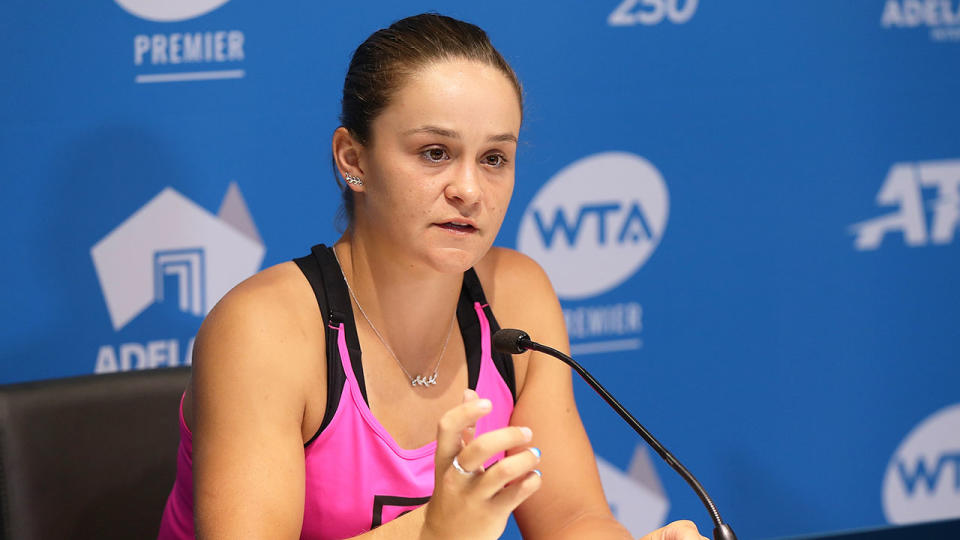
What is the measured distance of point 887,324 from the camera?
2.63 m

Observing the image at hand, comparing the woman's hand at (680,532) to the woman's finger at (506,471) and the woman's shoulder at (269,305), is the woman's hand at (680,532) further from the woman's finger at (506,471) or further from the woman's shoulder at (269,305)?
the woman's shoulder at (269,305)

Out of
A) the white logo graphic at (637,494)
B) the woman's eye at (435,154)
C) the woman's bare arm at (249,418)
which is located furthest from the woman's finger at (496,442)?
the white logo graphic at (637,494)

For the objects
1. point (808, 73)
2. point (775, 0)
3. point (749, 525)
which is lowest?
point (749, 525)

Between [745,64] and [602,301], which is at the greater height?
[745,64]

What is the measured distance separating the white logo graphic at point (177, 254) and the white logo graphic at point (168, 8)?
1.18 ft

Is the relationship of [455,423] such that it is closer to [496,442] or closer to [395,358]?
[496,442]

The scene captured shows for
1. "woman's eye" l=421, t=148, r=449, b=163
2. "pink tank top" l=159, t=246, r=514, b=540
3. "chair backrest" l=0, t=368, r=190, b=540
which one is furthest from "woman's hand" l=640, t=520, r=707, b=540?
"chair backrest" l=0, t=368, r=190, b=540

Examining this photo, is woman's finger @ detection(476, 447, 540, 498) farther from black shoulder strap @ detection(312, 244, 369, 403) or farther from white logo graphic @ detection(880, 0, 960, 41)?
white logo graphic @ detection(880, 0, 960, 41)

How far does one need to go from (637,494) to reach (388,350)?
1.19 metres

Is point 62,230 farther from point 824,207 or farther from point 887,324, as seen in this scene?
point 887,324

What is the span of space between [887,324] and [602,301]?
2.73 feet

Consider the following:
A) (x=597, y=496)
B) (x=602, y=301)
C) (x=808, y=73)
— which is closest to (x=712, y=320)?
(x=602, y=301)

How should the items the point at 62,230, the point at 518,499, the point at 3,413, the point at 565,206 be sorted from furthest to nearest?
the point at 565,206 < the point at 62,230 < the point at 3,413 < the point at 518,499

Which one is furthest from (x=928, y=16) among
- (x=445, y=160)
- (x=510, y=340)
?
(x=510, y=340)
